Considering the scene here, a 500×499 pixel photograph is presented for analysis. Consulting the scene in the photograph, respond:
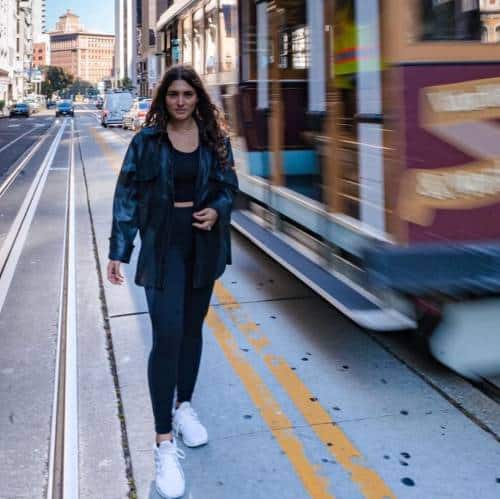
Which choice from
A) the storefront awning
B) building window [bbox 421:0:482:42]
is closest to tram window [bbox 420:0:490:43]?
building window [bbox 421:0:482:42]

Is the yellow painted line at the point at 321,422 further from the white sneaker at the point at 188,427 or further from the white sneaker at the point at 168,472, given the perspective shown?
the white sneaker at the point at 168,472

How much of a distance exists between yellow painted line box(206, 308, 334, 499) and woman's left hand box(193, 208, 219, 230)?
3.82 feet

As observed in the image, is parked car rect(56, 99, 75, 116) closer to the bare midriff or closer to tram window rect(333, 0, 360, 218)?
tram window rect(333, 0, 360, 218)

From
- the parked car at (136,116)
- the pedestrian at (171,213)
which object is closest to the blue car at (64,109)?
the parked car at (136,116)

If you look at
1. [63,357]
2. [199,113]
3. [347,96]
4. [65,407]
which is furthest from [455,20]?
[63,357]

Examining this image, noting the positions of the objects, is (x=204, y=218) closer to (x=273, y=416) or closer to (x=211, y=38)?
(x=273, y=416)

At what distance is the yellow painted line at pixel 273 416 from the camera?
3.43 metres

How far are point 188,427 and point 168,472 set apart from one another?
1.55 ft

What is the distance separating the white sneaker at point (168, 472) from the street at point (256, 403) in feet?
0.28

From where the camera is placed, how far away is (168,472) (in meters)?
3.32

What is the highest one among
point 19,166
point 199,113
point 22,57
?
point 22,57

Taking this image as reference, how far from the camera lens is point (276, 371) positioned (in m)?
4.80

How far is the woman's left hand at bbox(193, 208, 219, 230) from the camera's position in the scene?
11.2 feet

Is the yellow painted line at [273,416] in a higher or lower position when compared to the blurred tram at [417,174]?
lower
